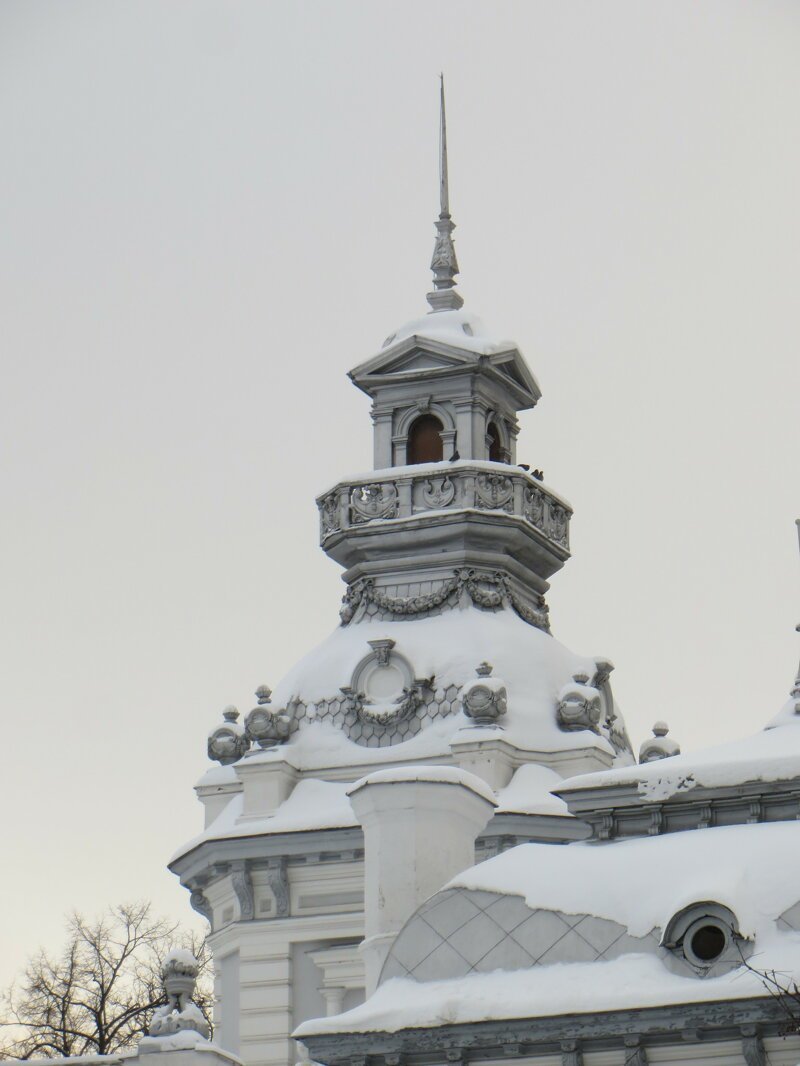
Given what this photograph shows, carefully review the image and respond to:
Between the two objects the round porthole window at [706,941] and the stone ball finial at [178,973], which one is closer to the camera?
the round porthole window at [706,941]

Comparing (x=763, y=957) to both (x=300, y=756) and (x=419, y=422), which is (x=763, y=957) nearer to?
(x=300, y=756)

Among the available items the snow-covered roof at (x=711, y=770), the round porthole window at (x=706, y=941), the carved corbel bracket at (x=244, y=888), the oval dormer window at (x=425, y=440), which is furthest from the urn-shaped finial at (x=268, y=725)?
the round porthole window at (x=706, y=941)

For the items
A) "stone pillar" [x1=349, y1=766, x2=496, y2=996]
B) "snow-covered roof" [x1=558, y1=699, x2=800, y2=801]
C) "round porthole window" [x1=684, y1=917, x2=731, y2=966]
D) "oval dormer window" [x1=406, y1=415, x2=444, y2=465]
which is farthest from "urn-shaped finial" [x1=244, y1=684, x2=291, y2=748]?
"round porthole window" [x1=684, y1=917, x2=731, y2=966]

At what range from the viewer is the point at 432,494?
69.7 m

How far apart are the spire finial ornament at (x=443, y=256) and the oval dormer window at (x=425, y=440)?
3300 mm

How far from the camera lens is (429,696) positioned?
6600cm

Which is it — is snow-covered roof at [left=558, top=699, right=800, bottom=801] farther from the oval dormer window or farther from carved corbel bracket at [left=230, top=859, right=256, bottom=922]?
the oval dormer window

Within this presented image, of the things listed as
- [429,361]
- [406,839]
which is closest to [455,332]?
[429,361]

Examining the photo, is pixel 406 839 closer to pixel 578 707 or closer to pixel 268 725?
pixel 578 707

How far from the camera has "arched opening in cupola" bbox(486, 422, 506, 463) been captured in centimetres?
7206

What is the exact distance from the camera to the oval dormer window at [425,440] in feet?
235

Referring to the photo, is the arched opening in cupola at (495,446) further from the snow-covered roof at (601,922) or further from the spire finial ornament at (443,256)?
the snow-covered roof at (601,922)

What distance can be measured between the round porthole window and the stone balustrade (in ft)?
79.3

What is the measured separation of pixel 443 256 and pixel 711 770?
95.6 ft
